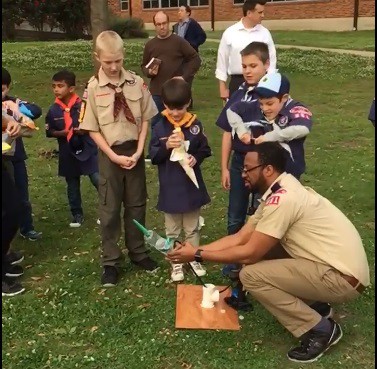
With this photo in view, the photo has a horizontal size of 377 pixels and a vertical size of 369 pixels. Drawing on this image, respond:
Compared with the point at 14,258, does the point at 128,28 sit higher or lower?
higher

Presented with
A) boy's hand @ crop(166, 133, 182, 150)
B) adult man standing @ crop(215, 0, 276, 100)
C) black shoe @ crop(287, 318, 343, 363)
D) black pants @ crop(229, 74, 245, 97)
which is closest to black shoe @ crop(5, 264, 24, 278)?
boy's hand @ crop(166, 133, 182, 150)

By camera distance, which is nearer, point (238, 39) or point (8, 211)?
point (8, 211)

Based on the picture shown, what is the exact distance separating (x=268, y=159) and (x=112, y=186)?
1.39 meters

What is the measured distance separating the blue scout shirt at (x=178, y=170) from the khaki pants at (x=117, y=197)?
0.18 metres

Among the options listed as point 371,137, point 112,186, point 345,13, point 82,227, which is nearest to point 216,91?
point 371,137

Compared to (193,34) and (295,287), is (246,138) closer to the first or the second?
(295,287)

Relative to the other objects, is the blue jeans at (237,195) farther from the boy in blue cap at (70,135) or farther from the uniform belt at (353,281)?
the boy in blue cap at (70,135)

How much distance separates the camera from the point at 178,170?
4367 mm

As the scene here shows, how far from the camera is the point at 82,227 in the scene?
5.70 meters

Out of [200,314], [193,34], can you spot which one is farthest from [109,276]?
[193,34]

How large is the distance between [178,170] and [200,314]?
105 centimetres

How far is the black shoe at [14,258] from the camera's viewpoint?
15.6 feet

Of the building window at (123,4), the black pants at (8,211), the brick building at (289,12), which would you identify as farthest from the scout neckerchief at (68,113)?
the building window at (123,4)

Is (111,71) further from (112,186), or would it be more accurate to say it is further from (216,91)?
(216,91)
